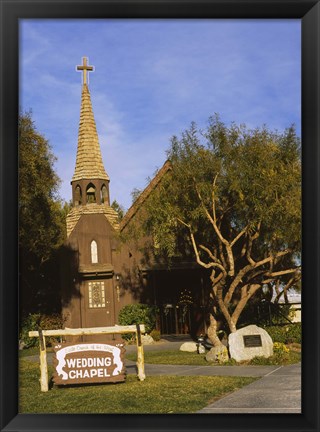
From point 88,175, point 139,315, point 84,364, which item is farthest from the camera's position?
point 88,175

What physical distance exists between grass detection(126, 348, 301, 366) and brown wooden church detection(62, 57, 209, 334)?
18.5 feet

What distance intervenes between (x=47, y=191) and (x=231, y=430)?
17.1m

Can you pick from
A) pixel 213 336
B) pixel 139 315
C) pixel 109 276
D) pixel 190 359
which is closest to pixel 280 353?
pixel 190 359

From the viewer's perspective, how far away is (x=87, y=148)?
29.4 m

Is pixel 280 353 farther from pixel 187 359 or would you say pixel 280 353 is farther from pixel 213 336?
pixel 213 336

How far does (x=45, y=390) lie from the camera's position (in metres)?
13.9

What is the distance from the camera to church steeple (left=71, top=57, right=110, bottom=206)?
2909cm

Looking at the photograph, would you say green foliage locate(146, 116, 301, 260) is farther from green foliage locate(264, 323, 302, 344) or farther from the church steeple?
the church steeple

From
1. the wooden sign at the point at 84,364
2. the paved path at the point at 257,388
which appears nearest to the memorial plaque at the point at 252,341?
the paved path at the point at 257,388

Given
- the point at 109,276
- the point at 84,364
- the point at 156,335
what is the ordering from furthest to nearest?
the point at 109,276
the point at 156,335
the point at 84,364

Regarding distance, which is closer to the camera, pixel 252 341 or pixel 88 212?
pixel 252 341

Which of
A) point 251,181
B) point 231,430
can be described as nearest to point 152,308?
point 251,181
